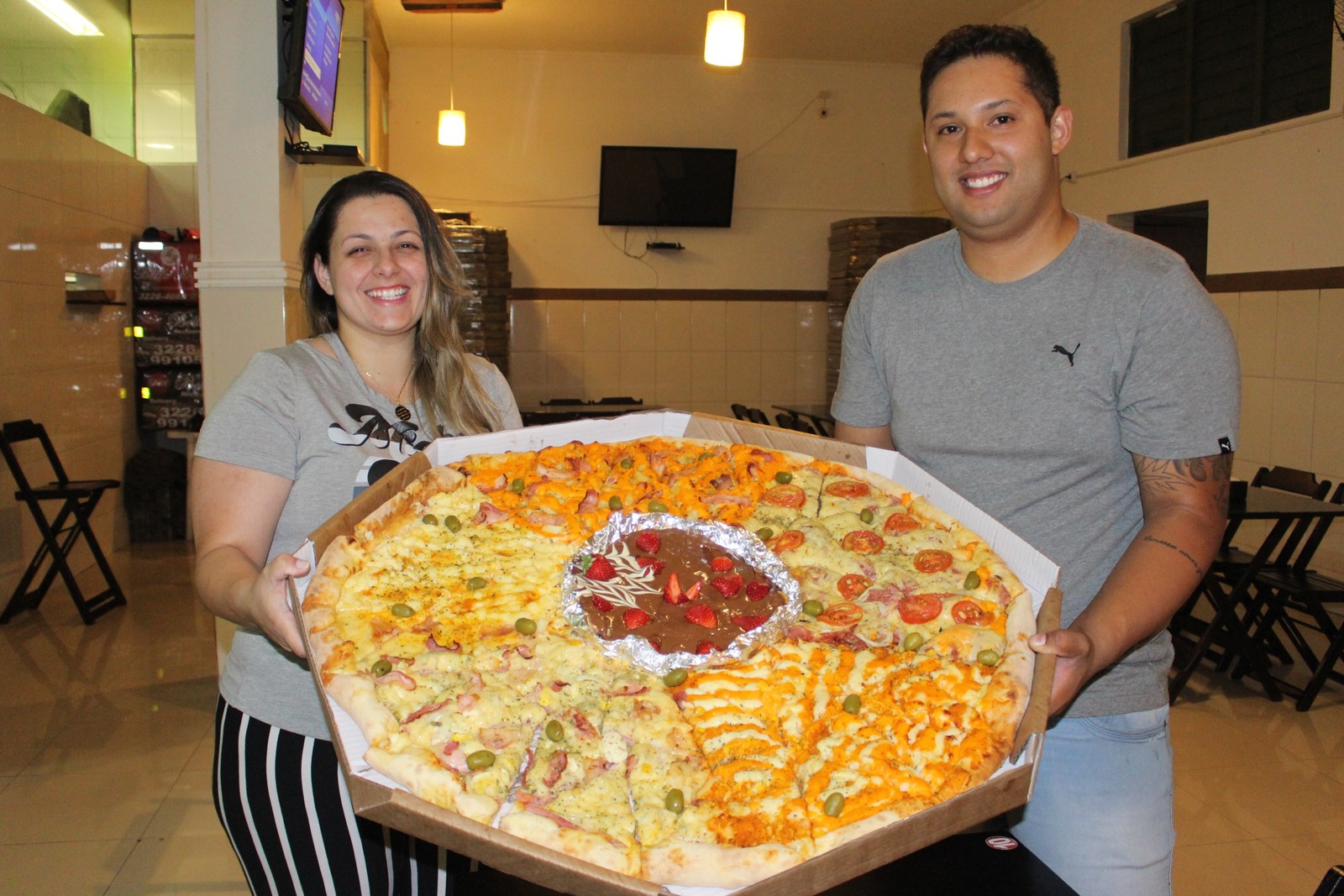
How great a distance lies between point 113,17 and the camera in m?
7.45

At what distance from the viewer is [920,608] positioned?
62.1 inches

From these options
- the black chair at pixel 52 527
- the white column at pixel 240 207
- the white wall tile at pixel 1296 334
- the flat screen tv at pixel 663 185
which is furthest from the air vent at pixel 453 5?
the white wall tile at pixel 1296 334

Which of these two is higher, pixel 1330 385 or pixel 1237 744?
pixel 1330 385

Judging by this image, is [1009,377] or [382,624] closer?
[382,624]

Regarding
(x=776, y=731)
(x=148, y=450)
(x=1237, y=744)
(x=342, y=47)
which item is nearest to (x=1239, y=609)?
(x=1237, y=744)

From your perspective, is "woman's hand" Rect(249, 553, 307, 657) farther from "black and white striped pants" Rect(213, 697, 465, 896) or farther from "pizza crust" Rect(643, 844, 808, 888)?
"pizza crust" Rect(643, 844, 808, 888)

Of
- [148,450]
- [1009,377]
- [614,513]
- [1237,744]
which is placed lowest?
[1237,744]

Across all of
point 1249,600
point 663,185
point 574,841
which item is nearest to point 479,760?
point 574,841

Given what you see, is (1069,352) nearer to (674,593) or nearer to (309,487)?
(674,593)

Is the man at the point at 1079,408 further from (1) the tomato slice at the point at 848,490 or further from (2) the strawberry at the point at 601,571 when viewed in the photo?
(2) the strawberry at the point at 601,571

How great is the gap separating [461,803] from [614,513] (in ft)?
2.44

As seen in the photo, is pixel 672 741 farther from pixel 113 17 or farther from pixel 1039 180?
pixel 113 17

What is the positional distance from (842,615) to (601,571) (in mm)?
418

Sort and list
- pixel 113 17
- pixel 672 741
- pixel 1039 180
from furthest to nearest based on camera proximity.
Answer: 1. pixel 113 17
2. pixel 1039 180
3. pixel 672 741
